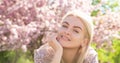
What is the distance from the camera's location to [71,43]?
3012 millimetres

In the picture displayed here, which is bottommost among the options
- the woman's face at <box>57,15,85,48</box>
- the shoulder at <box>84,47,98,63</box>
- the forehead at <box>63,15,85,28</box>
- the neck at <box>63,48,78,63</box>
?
the shoulder at <box>84,47,98,63</box>

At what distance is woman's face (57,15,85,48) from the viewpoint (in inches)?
116

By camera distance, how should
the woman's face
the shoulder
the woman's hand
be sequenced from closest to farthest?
the woman's face → the woman's hand → the shoulder

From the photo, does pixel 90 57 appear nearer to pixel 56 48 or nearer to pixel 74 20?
pixel 56 48

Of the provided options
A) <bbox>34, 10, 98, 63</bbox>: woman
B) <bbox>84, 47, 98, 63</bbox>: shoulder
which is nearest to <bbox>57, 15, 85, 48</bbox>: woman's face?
<bbox>34, 10, 98, 63</bbox>: woman

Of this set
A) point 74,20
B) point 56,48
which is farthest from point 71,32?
point 56,48

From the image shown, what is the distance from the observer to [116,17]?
7441 millimetres

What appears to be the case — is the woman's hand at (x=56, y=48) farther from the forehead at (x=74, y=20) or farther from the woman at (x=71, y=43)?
the forehead at (x=74, y=20)

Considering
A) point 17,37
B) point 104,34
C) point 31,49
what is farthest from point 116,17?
point 17,37

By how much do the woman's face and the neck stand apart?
8cm

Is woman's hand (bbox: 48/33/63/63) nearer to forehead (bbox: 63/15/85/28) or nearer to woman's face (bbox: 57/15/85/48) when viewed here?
woman's face (bbox: 57/15/85/48)

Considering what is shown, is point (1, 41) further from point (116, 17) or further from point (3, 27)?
point (116, 17)

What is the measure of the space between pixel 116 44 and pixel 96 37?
1.04m

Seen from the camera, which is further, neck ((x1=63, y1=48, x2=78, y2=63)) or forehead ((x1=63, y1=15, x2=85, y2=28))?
neck ((x1=63, y1=48, x2=78, y2=63))
